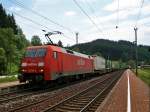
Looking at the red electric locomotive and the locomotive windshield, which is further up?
the locomotive windshield

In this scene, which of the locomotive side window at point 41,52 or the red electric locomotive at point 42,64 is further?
the locomotive side window at point 41,52

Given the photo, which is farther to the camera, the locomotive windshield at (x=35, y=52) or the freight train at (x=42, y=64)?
the locomotive windshield at (x=35, y=52)

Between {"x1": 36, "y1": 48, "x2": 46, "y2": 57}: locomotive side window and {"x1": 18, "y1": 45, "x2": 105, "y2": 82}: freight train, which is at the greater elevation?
{"x1": 36, "y1": 48, "x2": 46, "y2": 57}: locomotive side window

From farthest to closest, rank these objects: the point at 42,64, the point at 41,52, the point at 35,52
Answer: the point at 35,52, the point at 41,52, the point at 42,64

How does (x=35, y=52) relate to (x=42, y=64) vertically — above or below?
above

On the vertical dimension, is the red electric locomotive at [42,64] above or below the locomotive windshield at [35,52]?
below

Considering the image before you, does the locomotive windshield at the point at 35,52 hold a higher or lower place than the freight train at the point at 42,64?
higher

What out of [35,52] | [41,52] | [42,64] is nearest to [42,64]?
[42,64]

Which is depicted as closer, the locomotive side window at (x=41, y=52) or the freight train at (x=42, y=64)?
the freight train at (x=42, y=64)

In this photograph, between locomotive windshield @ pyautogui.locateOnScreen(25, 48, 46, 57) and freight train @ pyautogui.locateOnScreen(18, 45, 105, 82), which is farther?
locomotive windshield @ pyautogui.locateOnScreen(25, 48, 46, 57)

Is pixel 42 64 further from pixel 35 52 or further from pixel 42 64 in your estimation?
pixel 35 52

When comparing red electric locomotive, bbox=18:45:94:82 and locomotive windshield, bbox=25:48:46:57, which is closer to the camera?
red electric locomotive, bbox=18:45:94:82

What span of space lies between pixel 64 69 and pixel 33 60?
406cm

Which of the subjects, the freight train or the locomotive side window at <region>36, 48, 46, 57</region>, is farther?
the locomotive side window at <region>36, 48, 46, 57</region>
